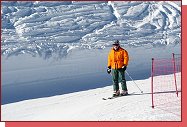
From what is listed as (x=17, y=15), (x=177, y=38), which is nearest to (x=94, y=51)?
(x=177, y=38)

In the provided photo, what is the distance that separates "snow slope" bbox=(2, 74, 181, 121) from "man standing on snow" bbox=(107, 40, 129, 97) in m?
0.37

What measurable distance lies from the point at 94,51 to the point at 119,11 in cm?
805

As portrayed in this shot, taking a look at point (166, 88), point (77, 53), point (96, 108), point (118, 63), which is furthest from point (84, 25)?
point (96, 108)

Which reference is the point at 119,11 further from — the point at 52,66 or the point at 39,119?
the point at 39,119

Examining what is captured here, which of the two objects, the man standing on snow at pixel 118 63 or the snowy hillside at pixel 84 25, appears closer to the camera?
the man standing on snow at pixel 118 63

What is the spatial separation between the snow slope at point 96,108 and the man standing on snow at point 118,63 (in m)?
0.37

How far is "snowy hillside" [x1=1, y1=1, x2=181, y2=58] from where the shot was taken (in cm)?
2759

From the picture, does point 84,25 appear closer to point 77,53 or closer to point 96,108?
point 77,53

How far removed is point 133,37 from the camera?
2850cm

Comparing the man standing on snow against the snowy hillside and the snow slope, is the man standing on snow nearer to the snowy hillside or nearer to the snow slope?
the snow slope

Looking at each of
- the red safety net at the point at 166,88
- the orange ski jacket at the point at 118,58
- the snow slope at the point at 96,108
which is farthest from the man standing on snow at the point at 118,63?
the red safety net at the point at 166,88

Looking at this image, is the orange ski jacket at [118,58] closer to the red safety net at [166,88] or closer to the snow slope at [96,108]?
the snow slope at [96,108]

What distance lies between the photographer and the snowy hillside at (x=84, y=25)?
→ 2759 cm

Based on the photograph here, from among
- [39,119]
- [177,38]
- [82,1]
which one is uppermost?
[82,1]
